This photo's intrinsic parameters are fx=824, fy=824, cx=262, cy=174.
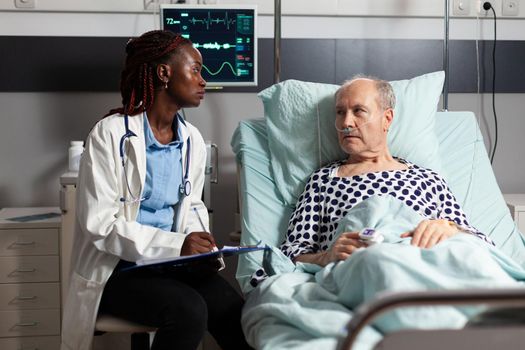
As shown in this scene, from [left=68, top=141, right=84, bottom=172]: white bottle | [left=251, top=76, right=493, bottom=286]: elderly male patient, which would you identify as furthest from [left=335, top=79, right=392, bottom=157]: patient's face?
[left=68, top=141, right=84, bottom=172]: white bottle

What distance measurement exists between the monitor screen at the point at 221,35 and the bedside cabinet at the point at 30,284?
854 millimetres

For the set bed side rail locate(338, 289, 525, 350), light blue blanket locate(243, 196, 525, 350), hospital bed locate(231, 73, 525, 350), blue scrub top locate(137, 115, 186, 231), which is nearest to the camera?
bed side rail locate(338, 289, 525, 350)

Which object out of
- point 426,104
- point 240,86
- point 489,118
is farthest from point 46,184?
point 489,118

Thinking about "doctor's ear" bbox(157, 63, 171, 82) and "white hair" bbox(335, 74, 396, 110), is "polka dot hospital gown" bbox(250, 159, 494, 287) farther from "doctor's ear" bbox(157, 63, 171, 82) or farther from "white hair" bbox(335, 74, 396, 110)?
"doctor's ear" bbox(157, 63, 171, 82)

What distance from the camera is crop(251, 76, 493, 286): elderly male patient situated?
255 centimetres

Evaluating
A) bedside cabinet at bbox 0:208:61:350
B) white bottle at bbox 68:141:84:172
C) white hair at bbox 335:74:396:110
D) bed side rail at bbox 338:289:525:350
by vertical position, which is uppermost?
white hair at bbox 335:74:396:110

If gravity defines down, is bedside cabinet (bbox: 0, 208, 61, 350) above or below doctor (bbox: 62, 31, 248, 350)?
below

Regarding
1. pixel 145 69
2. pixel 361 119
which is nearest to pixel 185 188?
pixel 145 69

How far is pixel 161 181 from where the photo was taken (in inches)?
94.9

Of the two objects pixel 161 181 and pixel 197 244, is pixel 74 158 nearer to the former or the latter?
pixel 161 181

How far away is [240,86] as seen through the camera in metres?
3.39

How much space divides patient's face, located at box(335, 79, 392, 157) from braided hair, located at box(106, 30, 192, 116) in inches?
22.6

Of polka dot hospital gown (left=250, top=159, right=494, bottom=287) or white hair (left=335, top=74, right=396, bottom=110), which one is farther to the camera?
white hair (left=335, top=74, right=396, bottom=110)

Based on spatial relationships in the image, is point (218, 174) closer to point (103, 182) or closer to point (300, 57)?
point (300, 57)
